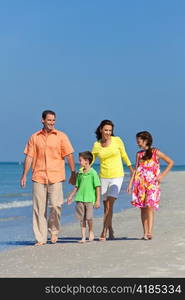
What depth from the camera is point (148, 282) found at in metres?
6.88

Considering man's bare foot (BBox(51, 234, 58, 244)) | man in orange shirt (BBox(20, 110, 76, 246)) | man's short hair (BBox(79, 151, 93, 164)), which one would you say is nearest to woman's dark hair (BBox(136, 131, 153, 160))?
man's short hair (BBox(79, 151, 93, 164))

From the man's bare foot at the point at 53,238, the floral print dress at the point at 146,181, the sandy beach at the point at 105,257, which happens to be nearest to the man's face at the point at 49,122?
the floral print dress at the point at 146,181

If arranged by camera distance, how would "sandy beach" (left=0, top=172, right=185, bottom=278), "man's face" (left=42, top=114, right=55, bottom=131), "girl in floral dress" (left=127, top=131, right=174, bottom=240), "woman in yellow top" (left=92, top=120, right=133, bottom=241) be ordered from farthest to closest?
"woman in yellow top" (left=92, top=120, right=133, bottom=241) → "girl in floral dress" (left=127, top=131, right=174, bottom=240) → "man's face" (left=42, top=114, right=55, bottom=131) → "sandy beach" (left=0, top=172, right=185, bottom=278)

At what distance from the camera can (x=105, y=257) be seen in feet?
28.6

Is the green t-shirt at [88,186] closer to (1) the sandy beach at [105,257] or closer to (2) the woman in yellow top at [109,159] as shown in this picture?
(2) the woman in yellow top at [109,159]

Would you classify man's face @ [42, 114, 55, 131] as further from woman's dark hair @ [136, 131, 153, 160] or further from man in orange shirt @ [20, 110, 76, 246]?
woman's dark hair @ [136, 131, 153, 160]

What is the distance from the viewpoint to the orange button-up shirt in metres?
10.2

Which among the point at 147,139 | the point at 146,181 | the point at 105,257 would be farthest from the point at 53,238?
the point at 147,139

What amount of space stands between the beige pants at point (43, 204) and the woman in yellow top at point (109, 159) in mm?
722

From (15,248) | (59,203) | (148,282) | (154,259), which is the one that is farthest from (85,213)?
(148,282)

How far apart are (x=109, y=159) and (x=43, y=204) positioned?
1.20 m

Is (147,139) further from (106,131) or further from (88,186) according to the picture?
(88,186)

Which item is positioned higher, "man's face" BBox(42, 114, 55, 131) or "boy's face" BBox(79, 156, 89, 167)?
"man's face" BBox(42, 114, 55, 131)

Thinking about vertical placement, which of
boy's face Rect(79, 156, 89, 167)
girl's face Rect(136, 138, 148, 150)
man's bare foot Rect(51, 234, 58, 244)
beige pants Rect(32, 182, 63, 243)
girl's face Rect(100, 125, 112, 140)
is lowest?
man's bare foot Rect(51, 234, 58, 244)
